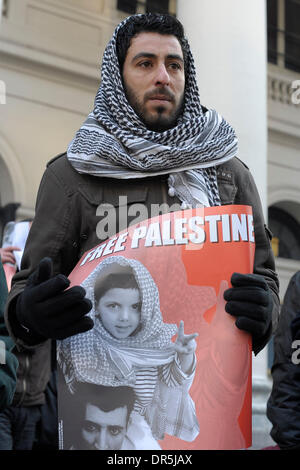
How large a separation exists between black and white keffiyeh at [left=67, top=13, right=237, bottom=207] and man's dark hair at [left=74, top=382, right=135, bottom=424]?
0.46m

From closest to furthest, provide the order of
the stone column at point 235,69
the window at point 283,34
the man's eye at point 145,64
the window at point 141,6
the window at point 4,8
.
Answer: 1. the man's eye at point 145,64
2. the stone column at point 235,69
3. the window at point 4,8
4. the window at point 141,6
5. the window at point 283,34

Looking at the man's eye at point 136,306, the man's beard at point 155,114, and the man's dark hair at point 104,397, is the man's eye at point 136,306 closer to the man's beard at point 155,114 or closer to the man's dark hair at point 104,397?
the man's dark hair at point 104,397

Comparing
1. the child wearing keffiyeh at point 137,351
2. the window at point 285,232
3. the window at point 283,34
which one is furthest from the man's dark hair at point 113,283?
the window at point 283,34

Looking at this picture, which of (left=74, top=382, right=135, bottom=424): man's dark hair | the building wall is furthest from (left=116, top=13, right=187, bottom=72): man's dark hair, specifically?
the building wall

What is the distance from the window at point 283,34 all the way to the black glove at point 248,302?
10822mm

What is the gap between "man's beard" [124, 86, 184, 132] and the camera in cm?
177

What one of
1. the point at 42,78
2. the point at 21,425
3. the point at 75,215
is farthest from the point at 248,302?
the point at 42,78

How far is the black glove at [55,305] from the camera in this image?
1459 mm

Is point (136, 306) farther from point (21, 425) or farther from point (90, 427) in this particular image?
point (21, 425)

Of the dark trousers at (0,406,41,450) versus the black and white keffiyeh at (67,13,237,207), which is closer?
the black and white keffiyeh at (67,13,237,207)

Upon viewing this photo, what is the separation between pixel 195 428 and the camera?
1.43 meters

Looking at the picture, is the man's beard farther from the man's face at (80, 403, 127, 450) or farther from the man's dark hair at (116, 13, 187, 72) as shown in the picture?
the man's face at (80, 403, 127, 450)
